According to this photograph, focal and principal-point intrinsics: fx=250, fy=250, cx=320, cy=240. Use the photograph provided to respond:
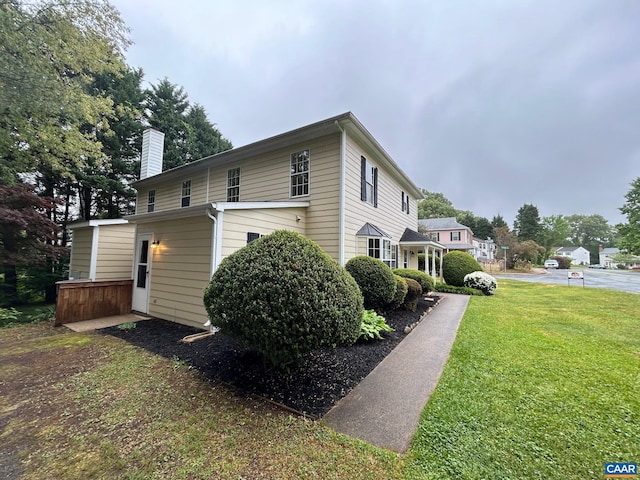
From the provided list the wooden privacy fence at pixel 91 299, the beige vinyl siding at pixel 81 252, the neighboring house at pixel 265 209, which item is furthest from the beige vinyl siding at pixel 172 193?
the wooden privacy fence at pixel 91 299

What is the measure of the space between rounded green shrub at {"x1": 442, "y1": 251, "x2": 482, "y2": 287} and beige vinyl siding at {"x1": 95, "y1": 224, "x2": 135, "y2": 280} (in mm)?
14734

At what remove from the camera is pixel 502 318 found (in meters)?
7.18

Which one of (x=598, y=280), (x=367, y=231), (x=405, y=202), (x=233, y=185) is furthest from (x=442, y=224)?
(x=233, y=185)

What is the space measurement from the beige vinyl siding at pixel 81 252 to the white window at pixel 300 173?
7192mm

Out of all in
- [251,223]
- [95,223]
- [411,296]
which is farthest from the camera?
[95,223]

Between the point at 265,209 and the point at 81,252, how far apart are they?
759 centimetres

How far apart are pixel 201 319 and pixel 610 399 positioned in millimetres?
7045

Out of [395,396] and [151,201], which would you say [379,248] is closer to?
[395,396]

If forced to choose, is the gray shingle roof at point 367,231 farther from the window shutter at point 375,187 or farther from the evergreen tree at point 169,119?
the evergreen tree at point 169,119

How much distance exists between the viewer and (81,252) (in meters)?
9.09

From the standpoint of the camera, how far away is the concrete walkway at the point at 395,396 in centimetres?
253

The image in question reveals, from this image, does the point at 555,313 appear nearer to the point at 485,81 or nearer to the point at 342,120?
the point at 342,120

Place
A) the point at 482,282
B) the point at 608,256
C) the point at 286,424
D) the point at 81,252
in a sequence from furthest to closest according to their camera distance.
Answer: the point at 608,256
the point at 482,282
the point at 81,252
the point at 286,424


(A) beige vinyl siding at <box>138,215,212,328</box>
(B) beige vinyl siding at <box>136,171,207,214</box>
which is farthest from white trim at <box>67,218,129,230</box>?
(A) beige vinyl siding at <box>138,215,212,328</box>
